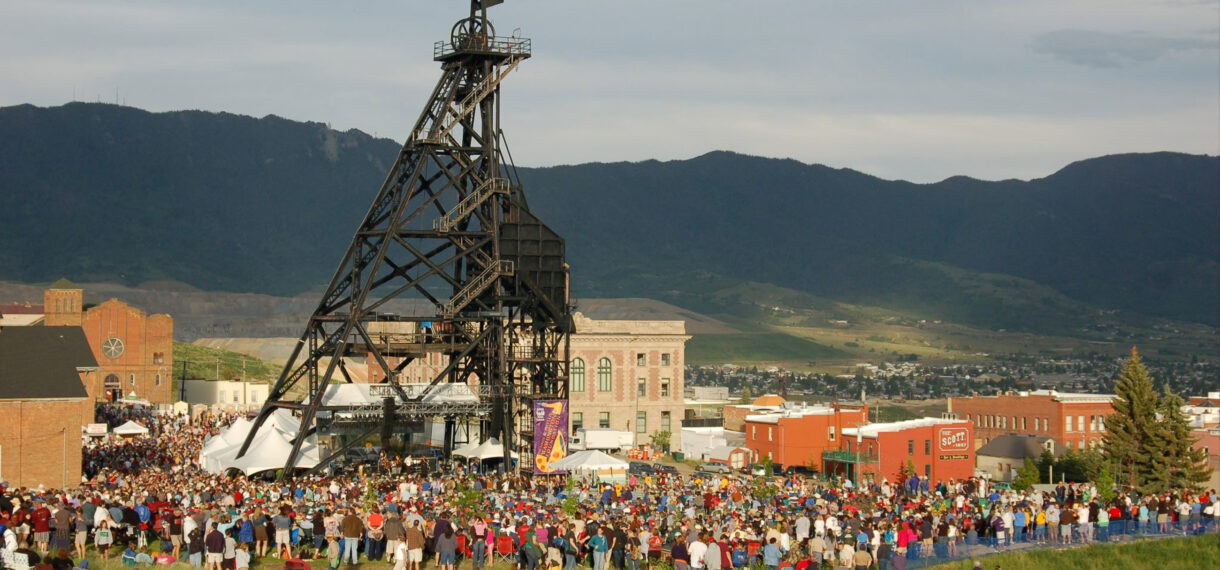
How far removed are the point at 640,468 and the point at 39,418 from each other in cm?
2538

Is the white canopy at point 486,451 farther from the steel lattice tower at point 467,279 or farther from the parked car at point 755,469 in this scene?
the parked car at point 755,469

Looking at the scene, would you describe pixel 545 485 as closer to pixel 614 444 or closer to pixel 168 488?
pixel 168 488

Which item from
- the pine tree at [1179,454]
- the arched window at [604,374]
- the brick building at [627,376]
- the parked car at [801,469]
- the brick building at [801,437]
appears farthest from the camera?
the arched window at [604,374]

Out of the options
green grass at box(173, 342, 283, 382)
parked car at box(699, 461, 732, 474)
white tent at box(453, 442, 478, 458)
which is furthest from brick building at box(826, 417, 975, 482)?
green grass at box(173, 342, 283, 382)

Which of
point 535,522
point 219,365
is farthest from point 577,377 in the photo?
point 219,365

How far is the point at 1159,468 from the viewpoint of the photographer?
238 feet

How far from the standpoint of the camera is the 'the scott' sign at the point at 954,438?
73.5 metres

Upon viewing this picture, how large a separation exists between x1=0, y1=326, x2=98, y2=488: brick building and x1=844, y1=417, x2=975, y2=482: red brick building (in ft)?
112

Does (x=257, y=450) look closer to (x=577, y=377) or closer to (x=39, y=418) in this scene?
(x=39, y=418)

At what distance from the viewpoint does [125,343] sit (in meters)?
110

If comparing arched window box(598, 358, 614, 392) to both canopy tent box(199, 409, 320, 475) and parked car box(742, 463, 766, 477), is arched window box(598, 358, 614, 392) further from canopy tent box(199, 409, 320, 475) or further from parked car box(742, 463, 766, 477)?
canopy tent box(199, 409, 320, 475)

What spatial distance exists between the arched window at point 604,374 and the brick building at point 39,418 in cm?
4132

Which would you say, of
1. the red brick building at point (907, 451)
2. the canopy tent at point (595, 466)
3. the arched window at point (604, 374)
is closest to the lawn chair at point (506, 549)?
the canopy tent at point (595, 466)

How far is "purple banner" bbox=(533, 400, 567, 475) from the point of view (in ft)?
198
